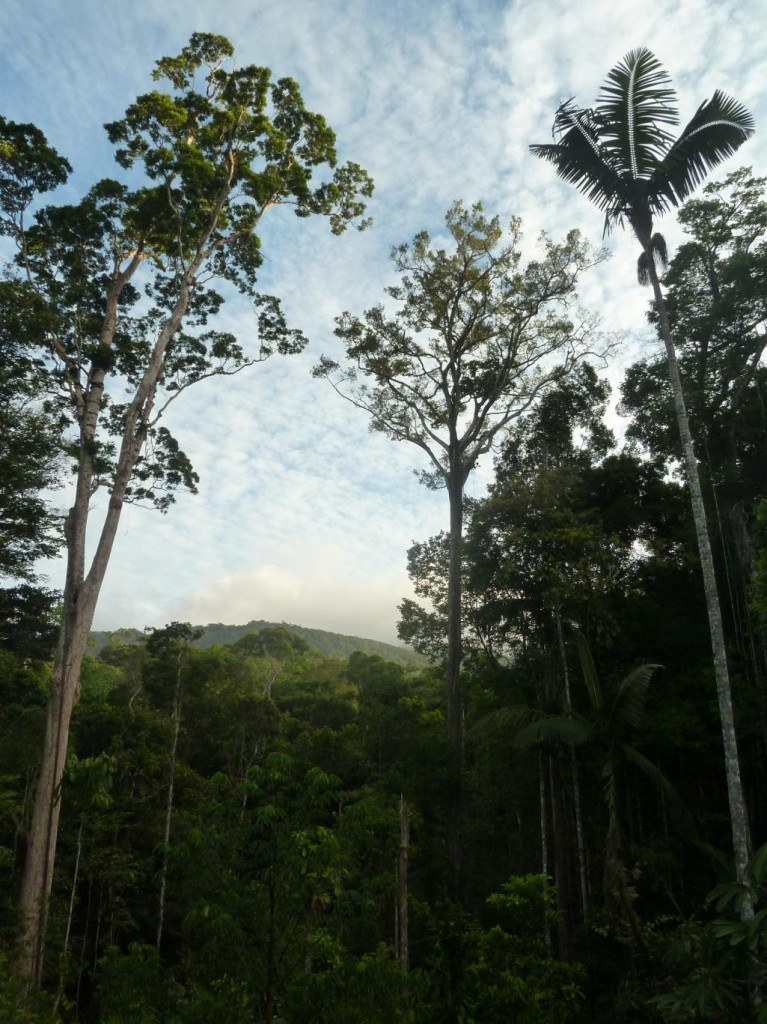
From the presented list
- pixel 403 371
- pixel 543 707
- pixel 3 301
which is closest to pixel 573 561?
pixel 543 707

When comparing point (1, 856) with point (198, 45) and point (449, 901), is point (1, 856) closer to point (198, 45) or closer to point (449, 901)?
point (449, 901)

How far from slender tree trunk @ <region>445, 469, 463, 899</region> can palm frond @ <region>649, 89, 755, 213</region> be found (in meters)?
7.12

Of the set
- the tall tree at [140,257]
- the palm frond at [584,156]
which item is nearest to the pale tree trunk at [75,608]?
the tall tree at [140,257]

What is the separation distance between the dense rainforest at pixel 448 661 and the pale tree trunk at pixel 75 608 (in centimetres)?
4

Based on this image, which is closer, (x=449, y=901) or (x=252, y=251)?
(x=449, y=901)

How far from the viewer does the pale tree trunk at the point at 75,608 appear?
7.78 meters

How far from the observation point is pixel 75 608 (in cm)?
913

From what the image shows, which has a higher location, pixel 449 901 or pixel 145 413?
pixel 145 413

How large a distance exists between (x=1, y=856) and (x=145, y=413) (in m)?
10.6

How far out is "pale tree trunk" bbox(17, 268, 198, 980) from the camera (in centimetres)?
778

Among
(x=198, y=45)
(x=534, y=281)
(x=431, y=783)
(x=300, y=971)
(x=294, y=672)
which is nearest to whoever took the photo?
(x=300, y=971)

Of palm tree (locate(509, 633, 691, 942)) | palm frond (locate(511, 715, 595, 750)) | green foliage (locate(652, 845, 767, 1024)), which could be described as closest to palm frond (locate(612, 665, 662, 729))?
palm tree (locate(509, 633, 691, 942))

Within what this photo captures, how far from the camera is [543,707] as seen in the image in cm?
1367

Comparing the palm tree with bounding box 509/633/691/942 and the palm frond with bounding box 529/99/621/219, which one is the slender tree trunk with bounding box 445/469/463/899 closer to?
the palm tree with bounding box 509/633/691/942
